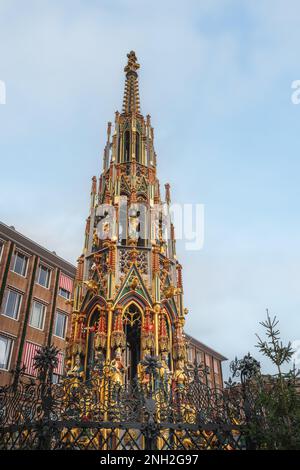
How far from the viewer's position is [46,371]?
7.84 meters

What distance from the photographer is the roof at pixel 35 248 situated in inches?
1088

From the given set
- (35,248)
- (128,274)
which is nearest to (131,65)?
(128,274)

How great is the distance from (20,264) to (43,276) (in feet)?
7.99

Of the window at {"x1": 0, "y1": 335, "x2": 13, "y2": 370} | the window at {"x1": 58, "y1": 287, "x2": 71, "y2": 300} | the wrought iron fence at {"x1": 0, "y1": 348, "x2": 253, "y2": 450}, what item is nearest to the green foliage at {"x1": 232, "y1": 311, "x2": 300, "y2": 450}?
the wrought iron fence at {"x1": 0, "y1": 348, "x2": 253, "y2": 450}

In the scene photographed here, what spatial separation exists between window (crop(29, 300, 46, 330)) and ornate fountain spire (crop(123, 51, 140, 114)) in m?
16.9

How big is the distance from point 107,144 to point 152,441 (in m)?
13.5

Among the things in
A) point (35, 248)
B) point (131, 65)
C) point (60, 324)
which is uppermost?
point (131, 65)

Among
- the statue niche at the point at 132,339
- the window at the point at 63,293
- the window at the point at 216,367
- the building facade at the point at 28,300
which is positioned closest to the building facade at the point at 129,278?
the statue niche at the point at 132,339

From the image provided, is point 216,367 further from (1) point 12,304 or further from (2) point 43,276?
(1) point 12,304

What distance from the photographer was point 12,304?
26266 millimetres

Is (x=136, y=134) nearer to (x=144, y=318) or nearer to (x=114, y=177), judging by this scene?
(x=114, y=177)

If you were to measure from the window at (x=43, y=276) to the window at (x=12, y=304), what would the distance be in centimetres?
281

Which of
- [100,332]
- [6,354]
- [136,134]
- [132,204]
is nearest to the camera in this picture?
[100,332]
